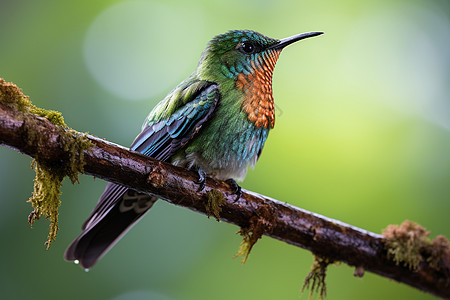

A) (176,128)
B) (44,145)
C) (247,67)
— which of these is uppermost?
(247,67)

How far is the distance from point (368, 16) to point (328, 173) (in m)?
2.14

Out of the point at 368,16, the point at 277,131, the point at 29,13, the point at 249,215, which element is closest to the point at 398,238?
the point at 249,215

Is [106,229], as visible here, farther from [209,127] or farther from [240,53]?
[240,53]

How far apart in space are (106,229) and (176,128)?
1.03 meters

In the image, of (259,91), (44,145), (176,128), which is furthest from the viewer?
(259,91)

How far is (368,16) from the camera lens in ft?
20.1

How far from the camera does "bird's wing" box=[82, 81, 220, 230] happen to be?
3.53 metres

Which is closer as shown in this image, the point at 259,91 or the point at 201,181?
the point at 201,181

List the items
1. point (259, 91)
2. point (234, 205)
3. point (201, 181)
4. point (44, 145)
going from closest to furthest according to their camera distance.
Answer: point (44, 145)
point (201, 181)
point (234, 205)
point (259, 91)

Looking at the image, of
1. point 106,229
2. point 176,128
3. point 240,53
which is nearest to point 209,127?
point 176,128

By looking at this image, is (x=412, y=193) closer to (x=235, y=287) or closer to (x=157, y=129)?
(x=235, y=287)

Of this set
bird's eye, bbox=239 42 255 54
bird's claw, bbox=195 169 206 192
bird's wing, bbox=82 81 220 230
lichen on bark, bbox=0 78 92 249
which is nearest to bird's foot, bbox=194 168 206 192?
bird's claw, bbox=195 169 206 192

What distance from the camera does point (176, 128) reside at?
11.7 ft

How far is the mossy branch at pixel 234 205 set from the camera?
257 cm
